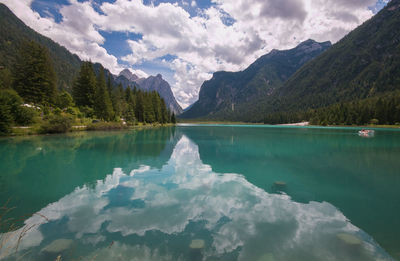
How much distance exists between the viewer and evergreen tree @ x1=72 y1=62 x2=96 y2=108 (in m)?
62.0

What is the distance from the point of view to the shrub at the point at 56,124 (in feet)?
130

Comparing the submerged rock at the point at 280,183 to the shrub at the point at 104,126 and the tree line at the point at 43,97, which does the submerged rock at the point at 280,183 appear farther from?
the shrub at the point at 104,126

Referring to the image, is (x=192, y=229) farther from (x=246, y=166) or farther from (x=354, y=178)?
(x=354, y=178)

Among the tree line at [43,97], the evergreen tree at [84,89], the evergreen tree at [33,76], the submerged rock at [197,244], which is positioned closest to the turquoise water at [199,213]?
the submerged rock at [197,244]

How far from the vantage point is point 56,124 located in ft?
133

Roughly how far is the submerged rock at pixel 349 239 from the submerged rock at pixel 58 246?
7.97m

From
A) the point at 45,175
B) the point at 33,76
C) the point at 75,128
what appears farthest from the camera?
the point at 75,128

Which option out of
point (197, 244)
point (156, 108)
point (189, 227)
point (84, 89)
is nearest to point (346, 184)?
point (189, 227)

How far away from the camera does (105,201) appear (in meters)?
8.59

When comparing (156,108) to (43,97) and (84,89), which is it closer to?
(84,89)

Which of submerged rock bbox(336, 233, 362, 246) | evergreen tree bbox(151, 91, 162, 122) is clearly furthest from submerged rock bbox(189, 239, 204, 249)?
evergreen tree bbox(151, 91, 162, 122)

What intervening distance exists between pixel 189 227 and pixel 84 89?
69.5 metres

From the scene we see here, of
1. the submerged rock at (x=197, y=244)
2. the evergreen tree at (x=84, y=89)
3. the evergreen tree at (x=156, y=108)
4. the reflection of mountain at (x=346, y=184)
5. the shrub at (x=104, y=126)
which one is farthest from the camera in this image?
the evergreen tree at (x=156, y=108)

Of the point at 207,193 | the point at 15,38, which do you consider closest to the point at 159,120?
the point at 207,193
